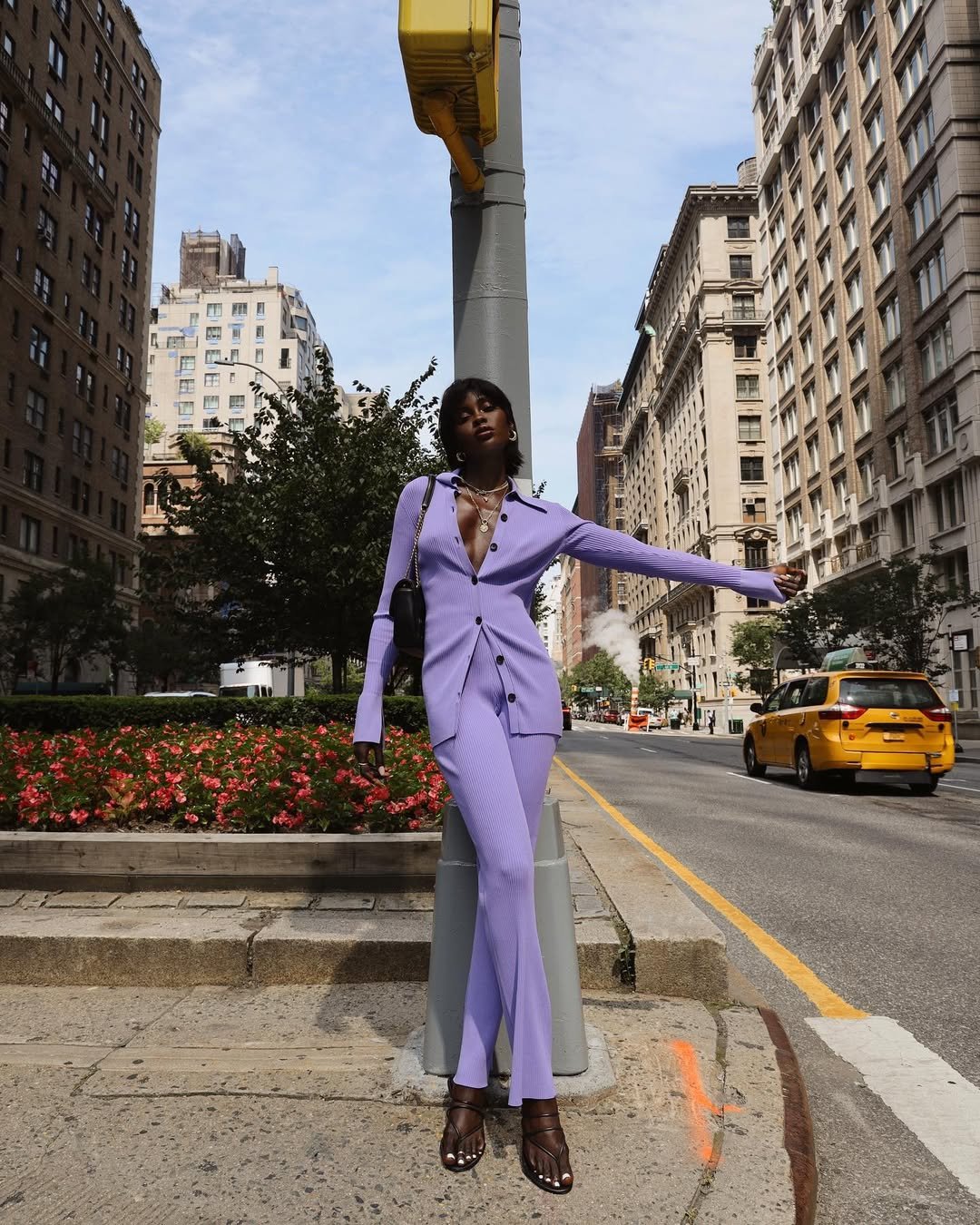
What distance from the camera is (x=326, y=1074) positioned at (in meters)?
2.81

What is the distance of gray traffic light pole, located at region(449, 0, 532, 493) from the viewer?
3.35 metres

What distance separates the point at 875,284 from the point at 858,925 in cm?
4701

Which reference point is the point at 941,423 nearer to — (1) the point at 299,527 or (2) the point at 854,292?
(2) the point at 854,292

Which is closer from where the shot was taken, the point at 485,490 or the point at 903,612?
the point at 485,490

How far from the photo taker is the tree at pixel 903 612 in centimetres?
3162

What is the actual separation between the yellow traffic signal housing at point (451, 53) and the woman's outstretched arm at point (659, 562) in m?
1.32

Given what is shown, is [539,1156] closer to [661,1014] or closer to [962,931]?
[661,1014]

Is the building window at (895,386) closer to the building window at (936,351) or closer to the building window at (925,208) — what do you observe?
the building window at (936,351)

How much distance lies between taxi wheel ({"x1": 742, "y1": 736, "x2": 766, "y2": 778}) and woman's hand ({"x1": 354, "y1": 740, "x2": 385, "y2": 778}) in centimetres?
1497

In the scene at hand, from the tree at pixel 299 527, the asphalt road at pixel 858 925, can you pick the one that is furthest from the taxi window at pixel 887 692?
the tree at pixel 299 527

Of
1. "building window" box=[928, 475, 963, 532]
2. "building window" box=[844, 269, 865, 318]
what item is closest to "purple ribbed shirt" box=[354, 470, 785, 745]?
"building window" box=[928, 475, 963, 532]

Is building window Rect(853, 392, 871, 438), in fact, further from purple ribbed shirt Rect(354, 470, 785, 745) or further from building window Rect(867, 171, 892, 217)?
purple ribbed shirt Rect(354, 470, 785, 745)

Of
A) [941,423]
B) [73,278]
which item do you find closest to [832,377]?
[941,423]

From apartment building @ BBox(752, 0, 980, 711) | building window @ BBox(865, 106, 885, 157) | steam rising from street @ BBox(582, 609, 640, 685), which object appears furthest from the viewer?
steam rising from street @ BBox(582, 609, 640, 685)
